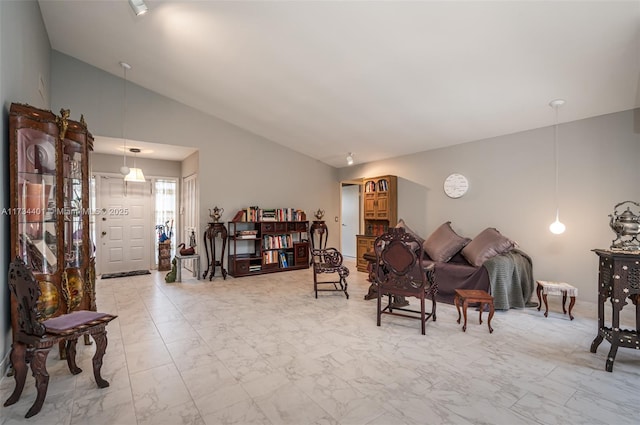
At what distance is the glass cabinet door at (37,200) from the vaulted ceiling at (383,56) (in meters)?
1.80

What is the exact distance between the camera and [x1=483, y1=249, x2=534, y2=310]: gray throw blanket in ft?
12.3

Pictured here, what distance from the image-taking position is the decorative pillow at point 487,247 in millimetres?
3979

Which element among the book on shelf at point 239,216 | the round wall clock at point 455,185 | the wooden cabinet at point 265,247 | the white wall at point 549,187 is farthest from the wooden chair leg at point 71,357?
the round wall clock at point 455,185

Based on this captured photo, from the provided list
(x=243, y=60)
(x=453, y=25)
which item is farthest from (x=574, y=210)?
(x=243, y=60)

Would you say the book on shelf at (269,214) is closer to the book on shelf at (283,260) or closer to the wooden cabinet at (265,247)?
the wooden cabinet at (265,247)

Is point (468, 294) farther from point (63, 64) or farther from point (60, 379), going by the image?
point (63, 64)

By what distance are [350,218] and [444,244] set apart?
416cm

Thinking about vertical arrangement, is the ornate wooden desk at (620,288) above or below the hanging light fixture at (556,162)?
below

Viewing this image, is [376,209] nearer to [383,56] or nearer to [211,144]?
[383,56]

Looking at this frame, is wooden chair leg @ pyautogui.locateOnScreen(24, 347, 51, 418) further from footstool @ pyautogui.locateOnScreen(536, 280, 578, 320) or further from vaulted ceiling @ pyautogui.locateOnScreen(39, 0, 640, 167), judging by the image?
footstool @ pyautogui.locateOnScreen(536, 280, 578, 320)

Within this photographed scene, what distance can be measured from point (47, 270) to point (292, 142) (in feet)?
16.0

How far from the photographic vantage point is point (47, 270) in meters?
2.47

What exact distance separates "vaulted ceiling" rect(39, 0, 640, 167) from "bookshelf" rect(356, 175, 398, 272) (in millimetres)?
1206

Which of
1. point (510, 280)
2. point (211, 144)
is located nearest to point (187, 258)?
point (211, 144)
